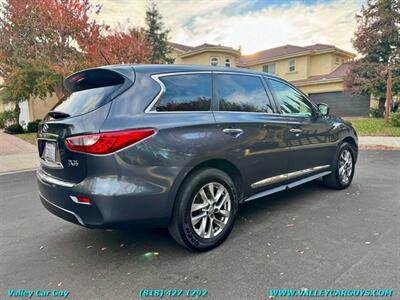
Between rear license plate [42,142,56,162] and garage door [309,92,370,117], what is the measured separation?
2174 cm

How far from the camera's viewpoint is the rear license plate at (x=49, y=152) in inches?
106

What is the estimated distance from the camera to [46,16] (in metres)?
13.5

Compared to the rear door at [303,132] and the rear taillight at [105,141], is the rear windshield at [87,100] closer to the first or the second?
the rear taillight at [105,141]

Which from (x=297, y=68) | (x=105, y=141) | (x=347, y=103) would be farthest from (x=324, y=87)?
(x=105, y=141)

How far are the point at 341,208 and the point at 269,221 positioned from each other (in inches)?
45.7

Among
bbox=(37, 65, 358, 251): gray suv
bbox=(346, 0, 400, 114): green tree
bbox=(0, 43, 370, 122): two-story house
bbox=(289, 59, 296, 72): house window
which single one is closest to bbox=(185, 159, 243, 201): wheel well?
bbox=(37, 65, 358, 251): gray suv

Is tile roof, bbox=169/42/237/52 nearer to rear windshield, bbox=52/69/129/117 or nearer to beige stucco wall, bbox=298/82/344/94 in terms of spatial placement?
beige stucco wall, bbox=298/82/344/94

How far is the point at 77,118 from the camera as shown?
2477 mm

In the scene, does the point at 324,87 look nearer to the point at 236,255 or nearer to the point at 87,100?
the point at 236,255

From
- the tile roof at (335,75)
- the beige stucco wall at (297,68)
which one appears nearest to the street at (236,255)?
the tile roof at (335,75)

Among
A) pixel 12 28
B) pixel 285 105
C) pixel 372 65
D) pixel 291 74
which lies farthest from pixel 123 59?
pixel 291 74

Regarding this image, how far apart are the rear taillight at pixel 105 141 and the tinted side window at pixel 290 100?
7.18ft

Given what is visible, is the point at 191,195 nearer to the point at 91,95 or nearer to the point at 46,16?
the point at 91,95

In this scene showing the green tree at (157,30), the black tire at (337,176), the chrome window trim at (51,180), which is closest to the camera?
the chrome window trim at (51,180)
